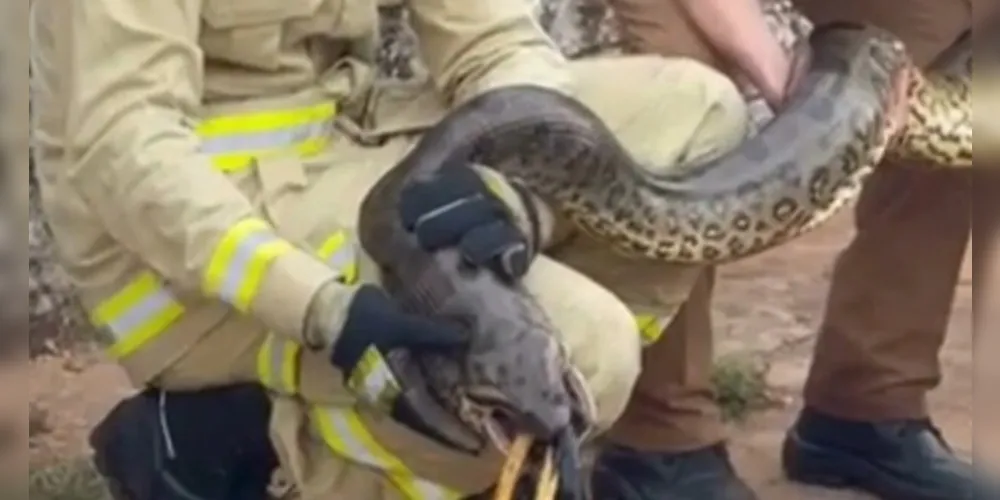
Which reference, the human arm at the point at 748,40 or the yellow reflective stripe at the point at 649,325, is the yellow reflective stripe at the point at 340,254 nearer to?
the yellow reflective stripe at the point at 649,325

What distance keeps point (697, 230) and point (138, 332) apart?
42 centimetres

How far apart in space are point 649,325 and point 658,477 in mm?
239

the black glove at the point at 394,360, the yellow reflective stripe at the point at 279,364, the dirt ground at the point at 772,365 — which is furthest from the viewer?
the dirt ground at the point at 772,365

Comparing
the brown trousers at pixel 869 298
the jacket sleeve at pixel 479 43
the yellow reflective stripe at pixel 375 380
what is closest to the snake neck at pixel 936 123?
the brown trousers at pixel 869 298

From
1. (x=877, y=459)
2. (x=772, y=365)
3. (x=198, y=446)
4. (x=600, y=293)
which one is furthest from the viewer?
(x=772, y=365)

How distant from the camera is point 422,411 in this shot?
1.29 metres

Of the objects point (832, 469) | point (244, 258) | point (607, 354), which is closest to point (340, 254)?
point (244, 258)

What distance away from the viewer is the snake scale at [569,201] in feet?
4.18

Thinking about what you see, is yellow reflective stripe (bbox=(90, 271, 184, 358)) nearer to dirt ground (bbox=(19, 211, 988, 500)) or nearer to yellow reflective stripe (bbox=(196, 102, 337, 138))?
yellow reflective stripe (bbox=(196, 102, 337, 138))

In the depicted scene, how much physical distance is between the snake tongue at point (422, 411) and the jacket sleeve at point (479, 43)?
29 cm

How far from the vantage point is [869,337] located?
72.2 inches

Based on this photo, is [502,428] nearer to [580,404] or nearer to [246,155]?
[580,404]

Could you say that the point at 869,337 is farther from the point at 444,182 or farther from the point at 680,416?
the point at 444,182

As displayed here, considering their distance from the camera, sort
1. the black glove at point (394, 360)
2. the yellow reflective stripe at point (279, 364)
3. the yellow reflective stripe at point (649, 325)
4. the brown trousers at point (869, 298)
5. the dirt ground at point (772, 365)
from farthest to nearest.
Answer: the dirt ground at point (772, 365), the brown trousers at point (869, 298), the yellow reflective stripe at point (649, 325), the yellow reflective stripe at point (279, 364), the black glove at point (394, 360)
